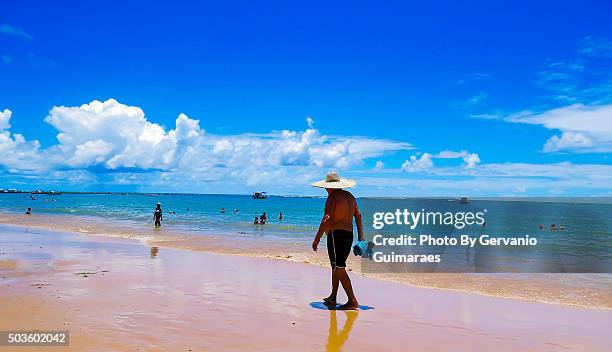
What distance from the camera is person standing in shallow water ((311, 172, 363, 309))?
8773 mm

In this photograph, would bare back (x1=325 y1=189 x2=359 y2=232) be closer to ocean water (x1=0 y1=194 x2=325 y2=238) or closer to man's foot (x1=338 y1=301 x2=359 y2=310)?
man's foot (x1=338 y1=301 x2=359 y2=310)

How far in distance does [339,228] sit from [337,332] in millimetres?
2014

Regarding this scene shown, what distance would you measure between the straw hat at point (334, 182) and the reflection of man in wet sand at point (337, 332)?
Result: 7.18 ft

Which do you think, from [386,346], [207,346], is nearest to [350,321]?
[386,346]

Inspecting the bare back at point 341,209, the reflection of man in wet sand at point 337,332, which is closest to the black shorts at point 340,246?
the bare back at point 341,209

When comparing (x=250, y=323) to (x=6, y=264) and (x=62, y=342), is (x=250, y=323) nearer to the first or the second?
(x=62, y=342)

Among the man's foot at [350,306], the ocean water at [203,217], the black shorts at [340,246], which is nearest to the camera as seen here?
the black shorts at [340,246]

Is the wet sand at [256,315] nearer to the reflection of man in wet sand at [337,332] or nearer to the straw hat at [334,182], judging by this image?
the reflection of man in wet sand at [337,332]

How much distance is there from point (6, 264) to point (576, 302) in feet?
45.5

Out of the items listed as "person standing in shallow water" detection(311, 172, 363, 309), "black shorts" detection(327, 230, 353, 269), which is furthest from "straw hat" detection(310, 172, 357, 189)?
"black shorts" detection(327, 230, 353, 269)

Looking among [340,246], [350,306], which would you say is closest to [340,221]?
[340,246]

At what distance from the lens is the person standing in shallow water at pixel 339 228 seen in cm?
877

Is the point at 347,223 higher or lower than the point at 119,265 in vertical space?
higher

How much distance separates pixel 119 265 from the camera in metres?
13.4
